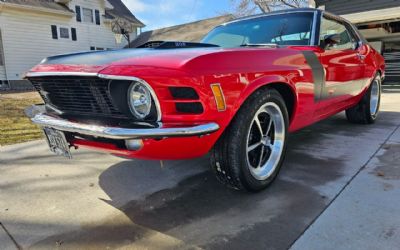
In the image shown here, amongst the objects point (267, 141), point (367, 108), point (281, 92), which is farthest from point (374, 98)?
point (267, 141)

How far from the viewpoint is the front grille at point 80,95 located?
2.34m

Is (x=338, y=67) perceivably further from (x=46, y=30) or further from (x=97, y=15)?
(x=97, y=15)

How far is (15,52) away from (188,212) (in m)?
21.0

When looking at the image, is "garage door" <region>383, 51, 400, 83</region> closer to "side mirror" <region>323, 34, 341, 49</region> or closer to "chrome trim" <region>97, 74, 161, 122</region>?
"side mirror" <region>323, 34, 341, 49</region>

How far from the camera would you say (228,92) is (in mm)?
2334

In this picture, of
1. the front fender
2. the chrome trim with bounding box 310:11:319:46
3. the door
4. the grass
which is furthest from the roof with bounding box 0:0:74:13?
the front fender

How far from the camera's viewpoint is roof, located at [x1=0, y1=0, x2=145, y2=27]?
19859 mm

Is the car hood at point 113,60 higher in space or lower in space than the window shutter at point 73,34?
lower

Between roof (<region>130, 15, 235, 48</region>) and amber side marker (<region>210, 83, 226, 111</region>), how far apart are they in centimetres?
1750

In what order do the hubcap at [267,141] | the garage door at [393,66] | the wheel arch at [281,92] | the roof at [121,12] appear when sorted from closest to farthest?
1. the wheel arch at [281,92]
2. the hubcap at [267,141]
3. the garage door at [393,66]
4. the roof at [121,12]

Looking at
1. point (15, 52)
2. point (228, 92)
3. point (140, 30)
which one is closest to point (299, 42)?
point (228, 92)

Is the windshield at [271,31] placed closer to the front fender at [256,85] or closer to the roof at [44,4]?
the front fender at [256,85]

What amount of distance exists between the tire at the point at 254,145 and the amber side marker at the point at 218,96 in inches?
9.8

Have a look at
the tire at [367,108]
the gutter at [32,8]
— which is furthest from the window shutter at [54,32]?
the tire at [367,108]
